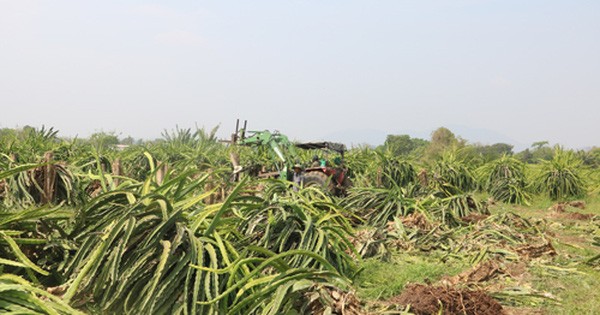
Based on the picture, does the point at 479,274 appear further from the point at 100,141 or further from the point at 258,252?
the point at 100,141

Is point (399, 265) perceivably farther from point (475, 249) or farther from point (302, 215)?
point (302, 215)

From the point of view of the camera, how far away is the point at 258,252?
11.2 feet

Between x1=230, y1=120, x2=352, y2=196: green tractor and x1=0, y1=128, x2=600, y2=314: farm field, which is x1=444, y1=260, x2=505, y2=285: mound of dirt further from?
x1=230, y1=120, x2=352, y2=196: green tractor

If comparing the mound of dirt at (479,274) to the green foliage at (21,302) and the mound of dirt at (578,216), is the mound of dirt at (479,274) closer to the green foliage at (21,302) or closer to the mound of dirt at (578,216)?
the green foliage at (21,302)

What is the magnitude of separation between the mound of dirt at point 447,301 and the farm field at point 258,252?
0.01m

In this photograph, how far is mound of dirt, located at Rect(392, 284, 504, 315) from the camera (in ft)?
12.8

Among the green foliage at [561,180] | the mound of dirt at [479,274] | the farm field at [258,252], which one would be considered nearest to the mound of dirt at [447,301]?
the farm field at [258,252]

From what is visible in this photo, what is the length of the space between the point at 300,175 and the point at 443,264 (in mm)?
6169

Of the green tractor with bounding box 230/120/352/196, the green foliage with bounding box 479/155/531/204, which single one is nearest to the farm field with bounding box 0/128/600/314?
the green tractor with bounding box 230/120/352/196

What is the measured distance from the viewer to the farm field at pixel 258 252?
2.64 metres

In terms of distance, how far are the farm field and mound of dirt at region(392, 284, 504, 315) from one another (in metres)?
0.01

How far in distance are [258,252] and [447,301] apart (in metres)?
1.66

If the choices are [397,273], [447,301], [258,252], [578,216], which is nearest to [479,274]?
Answer: [397,273]

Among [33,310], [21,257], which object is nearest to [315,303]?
[33,310]
